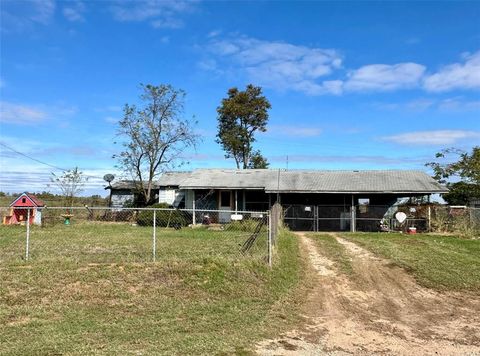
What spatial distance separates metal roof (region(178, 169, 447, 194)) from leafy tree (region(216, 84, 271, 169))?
49.0ft

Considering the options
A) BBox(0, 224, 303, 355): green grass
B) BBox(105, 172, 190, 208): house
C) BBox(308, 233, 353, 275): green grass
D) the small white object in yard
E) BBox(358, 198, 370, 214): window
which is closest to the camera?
BBox(0, 224, 303, 355): green grass

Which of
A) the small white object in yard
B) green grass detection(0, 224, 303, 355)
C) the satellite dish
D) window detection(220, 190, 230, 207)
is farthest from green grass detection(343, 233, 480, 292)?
the satellite dish

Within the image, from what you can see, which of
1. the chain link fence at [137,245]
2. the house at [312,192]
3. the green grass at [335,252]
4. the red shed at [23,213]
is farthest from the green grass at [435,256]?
the red shed at [23,213]

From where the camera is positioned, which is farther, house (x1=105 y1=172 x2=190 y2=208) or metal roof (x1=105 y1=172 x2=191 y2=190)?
house (x1=105 y1=172 x2=190 y2=208)

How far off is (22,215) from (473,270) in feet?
78.4

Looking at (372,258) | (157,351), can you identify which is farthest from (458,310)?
(157,351)

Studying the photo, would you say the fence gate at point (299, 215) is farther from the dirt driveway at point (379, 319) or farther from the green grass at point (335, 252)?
the dirt driveway at point (379, 319)

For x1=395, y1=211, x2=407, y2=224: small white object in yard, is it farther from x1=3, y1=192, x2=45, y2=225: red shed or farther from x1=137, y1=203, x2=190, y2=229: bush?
x1=3, y1=192, x2=45, y2=225: red shed

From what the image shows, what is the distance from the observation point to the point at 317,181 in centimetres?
2895

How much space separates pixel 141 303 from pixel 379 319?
4.48 meters

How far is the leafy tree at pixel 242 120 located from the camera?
47.2 metres

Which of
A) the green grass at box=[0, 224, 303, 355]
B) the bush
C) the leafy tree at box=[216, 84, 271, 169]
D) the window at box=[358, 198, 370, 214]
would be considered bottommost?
the green grass at box=[0, 224, 303, 355]

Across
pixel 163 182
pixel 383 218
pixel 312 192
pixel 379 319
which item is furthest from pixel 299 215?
pixel 379 319

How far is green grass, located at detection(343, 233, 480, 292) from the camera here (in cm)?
1221
